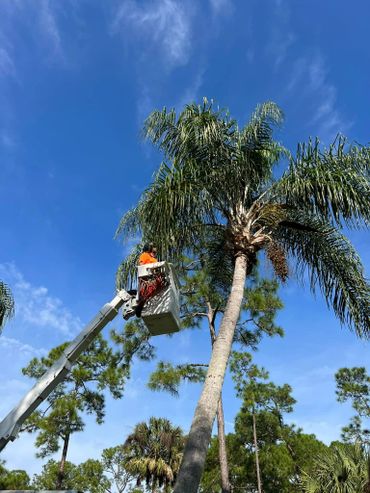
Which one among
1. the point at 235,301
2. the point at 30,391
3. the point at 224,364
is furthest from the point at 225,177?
the point at 30,391

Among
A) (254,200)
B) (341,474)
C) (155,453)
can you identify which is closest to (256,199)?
(254,200)

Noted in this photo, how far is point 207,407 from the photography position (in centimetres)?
574

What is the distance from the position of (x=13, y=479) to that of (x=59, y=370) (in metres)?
19.5

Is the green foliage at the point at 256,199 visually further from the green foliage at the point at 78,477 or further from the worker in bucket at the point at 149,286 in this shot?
the green foliage at the point at 78,477

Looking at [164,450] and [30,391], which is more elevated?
[164,450]

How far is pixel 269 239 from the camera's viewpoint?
26.7ft

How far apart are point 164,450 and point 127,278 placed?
16191 millimetres

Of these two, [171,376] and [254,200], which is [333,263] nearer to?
[254,200]

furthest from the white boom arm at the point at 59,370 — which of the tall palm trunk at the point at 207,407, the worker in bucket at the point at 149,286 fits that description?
the tall palm trunk at the point at 207,407

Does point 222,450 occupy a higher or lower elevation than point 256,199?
lower

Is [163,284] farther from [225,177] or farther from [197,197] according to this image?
[225,177]

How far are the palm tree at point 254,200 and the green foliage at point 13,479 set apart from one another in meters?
18.2

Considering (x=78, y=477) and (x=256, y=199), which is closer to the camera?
(x=256, y=199)

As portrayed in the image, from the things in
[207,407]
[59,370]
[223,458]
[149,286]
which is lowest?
[207,407]
